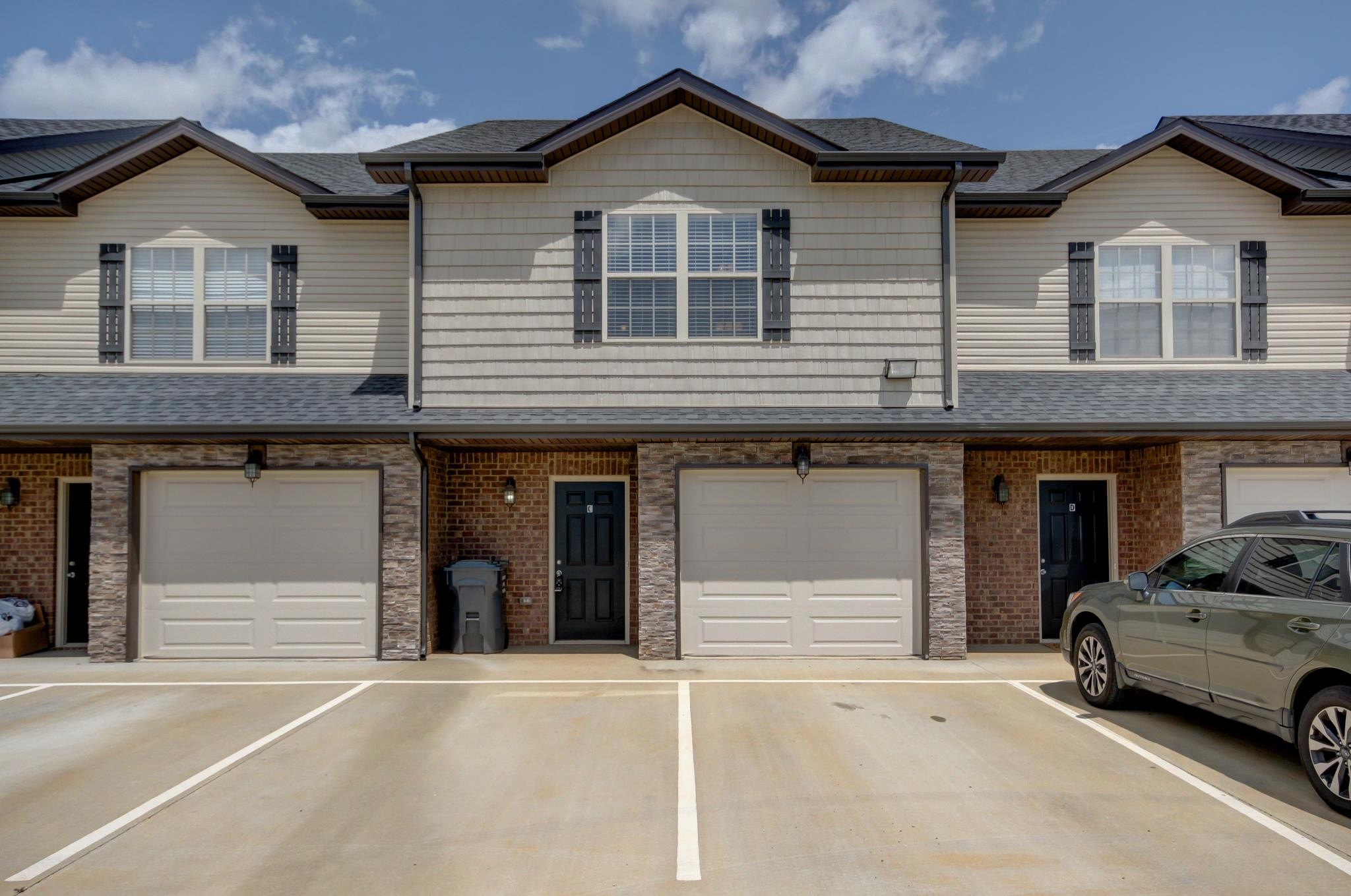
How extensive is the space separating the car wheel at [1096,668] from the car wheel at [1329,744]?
68.1 inches

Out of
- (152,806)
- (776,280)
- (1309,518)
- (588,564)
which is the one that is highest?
(776,280)

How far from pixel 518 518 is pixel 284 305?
12.9 ft

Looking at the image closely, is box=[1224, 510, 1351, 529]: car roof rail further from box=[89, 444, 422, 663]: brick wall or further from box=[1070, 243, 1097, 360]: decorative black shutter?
box=[89, 444, 422, 663]: brick wall

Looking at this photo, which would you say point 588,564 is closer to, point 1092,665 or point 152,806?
point 152,806

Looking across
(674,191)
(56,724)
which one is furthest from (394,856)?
(674,191)

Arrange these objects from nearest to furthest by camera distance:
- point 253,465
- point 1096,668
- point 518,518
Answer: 1. point 1096,668
2. point 253,465
3. point 518,518

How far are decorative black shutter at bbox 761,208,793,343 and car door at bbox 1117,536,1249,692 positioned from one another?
432cm

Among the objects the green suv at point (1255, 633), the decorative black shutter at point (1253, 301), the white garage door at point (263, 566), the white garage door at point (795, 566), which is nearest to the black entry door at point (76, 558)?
the white garage door at point (263, 566)

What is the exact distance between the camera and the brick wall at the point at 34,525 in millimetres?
9234

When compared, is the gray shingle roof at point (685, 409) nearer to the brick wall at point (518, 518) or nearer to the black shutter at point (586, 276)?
the black shutter at point (586, 276)

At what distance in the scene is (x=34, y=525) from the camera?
30.4 feet

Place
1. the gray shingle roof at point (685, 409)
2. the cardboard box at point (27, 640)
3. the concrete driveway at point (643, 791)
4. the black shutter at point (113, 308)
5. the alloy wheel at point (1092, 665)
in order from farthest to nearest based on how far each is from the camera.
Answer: the black shutter at point (113, 308), the cardboard box at point (27, 640), the gray shingle roof at point (685, 409), the alloy wheel at point (1092, 665), the concrete driveway at point (643, 791)

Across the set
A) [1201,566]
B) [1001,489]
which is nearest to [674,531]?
[1001,489]

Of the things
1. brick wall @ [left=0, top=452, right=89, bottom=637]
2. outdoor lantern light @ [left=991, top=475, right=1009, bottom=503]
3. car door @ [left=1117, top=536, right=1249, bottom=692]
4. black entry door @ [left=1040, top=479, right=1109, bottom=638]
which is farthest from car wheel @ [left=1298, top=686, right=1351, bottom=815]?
brick wall @ [left=0, top=452, right=89, bottom=637]
